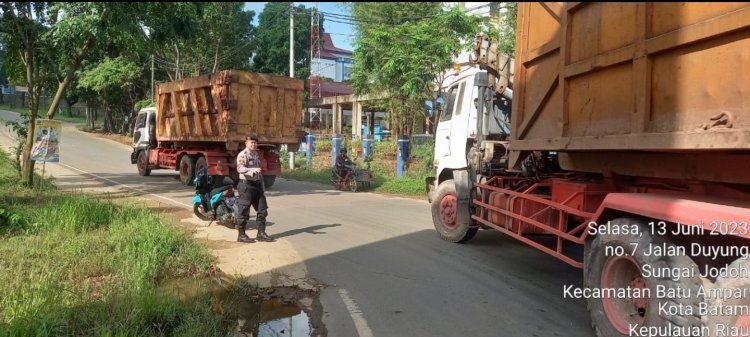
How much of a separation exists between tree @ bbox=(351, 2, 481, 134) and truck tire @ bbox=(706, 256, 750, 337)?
1350cm

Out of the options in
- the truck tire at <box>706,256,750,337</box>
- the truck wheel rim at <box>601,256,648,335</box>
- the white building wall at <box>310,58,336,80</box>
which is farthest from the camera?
the white building wall at <box>310,58,336,80</box>

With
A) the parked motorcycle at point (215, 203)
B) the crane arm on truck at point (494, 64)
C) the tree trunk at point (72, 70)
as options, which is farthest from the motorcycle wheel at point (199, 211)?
the crane arm on truck at point (494, 64)

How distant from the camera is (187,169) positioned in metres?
14.4

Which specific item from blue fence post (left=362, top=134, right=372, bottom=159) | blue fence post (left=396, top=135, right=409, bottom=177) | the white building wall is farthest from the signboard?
the white building wall

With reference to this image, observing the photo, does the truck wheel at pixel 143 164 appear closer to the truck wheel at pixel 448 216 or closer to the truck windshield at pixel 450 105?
the truck windshield at pixel 450 105

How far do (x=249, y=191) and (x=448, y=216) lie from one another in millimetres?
2799

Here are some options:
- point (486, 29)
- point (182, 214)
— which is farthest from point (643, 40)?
point (486, 29)

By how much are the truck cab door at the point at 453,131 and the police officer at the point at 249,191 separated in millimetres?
2667

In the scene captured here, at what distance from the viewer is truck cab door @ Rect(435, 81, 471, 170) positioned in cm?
715

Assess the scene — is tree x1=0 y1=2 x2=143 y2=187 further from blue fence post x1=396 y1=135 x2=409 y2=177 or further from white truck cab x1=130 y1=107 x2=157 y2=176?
blue fence post x1=396 y1=135 x2=409 y2=177

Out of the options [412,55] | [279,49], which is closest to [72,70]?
[412,55]

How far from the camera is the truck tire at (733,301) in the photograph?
9.34ft

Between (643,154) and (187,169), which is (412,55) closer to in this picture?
(187,169)

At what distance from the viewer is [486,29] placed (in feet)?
55.6
